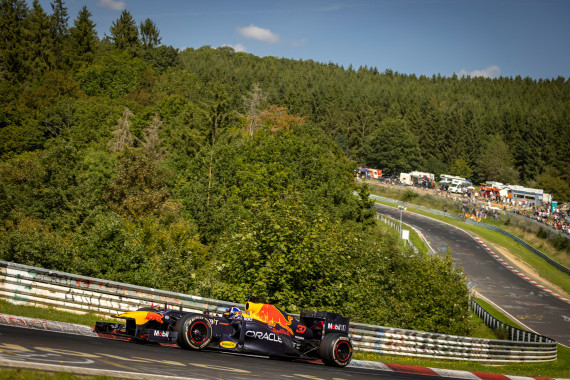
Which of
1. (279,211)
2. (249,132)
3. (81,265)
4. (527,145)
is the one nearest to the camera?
(81,265)

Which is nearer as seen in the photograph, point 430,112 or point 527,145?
point 527,145

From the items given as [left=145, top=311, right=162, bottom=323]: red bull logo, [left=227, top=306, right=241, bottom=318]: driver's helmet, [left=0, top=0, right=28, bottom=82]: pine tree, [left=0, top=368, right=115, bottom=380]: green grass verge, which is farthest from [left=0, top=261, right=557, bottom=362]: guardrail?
[left=0, top=0, right=28, bottom=82]: pine tree

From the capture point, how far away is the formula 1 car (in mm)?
14852

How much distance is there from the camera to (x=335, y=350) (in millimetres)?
17562

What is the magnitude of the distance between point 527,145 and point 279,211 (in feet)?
573

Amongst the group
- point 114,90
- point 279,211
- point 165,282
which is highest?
point 114,90

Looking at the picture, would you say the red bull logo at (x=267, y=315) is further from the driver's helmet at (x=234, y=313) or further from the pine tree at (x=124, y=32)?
the pine tree at (x=124, y=32)

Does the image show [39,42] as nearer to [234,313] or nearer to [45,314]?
[45,314]

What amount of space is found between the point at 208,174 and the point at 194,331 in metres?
55.7

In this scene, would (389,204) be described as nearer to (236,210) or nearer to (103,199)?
(236,210)

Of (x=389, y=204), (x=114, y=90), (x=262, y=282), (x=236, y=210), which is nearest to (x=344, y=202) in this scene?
(x=236, y=210)

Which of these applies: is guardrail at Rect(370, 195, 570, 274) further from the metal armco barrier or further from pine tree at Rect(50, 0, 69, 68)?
pine tree at Rect(50, 0, 69, 68)

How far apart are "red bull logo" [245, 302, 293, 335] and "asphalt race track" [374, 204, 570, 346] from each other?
30.1m

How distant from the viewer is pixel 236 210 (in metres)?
63.2
